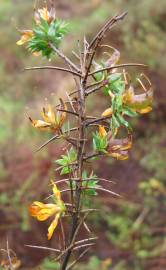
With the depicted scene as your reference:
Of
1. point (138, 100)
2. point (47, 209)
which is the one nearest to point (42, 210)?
point (47, 209)

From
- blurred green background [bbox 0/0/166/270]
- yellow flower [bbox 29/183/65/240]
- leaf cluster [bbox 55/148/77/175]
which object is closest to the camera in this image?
yellow flower [bbox 29/183/65/240]

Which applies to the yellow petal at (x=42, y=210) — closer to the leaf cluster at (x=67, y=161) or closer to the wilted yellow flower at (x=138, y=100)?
the leaf cluster at (x=67, y=161)

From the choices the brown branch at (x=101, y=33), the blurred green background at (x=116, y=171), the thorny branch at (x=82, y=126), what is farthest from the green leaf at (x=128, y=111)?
the blurred green background at (x=116, y=171)

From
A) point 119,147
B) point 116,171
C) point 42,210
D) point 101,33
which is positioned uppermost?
point 101,33

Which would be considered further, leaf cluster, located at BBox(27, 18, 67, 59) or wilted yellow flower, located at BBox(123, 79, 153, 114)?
leaf cluster, located at BBox(27, 18, 67, 59)

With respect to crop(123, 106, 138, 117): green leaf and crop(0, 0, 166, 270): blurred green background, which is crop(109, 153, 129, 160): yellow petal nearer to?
crop(123, 106, 138, 117): green leaf


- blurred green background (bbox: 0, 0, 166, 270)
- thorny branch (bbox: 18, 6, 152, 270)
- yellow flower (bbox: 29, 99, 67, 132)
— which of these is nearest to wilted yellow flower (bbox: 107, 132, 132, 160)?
thorny branch (bbox: 18, 6, 152, 270)

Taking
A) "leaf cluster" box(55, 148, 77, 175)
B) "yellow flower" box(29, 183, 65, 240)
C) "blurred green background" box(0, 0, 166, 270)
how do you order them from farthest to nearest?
"blurred green background" box(0, 0, 166, 270), "leaf cluster" box(55, 148, 77, 175), "yellow flower" box(29, 183, 65, 240)

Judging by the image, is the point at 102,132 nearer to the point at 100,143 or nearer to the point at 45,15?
the point at 100,143

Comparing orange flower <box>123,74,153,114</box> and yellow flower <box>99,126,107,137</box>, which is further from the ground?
orange flower <box>123,74,153,114</box>

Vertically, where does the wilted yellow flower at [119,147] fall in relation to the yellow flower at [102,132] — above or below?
below
